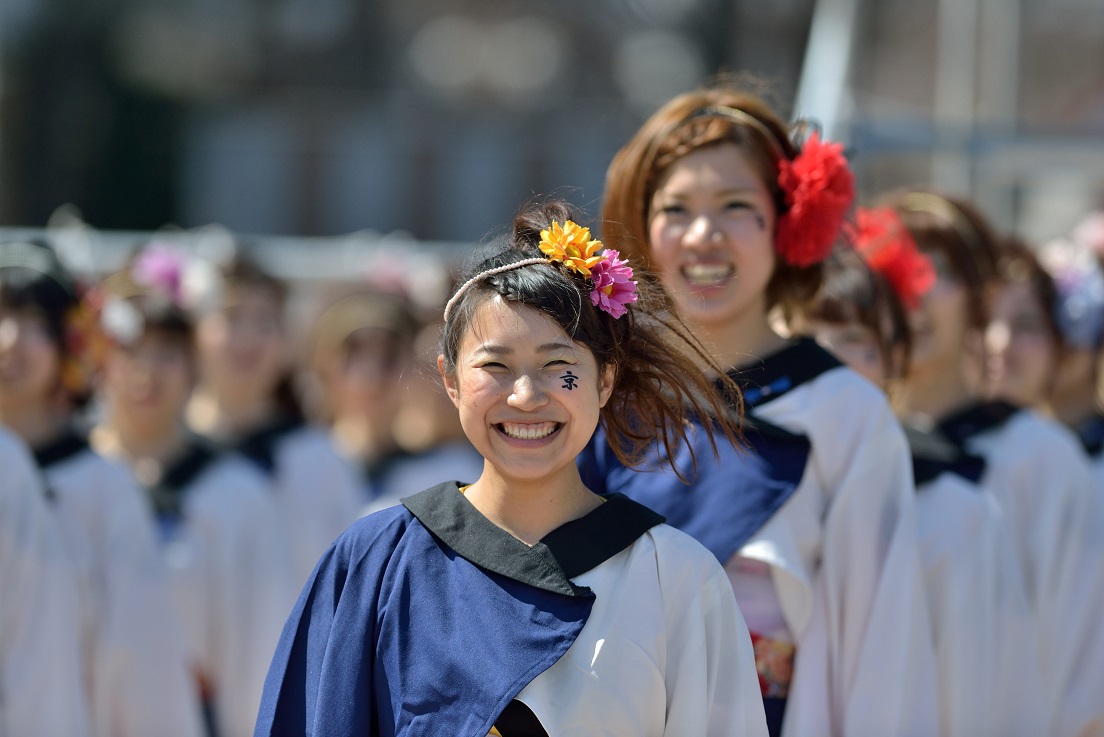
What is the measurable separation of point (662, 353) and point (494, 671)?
0.61 meters

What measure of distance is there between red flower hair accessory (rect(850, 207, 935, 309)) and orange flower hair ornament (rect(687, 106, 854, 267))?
645 mm

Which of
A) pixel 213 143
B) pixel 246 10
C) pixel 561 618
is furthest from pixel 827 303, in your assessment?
pixel 246 10

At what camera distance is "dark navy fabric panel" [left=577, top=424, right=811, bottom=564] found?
98.3 inches

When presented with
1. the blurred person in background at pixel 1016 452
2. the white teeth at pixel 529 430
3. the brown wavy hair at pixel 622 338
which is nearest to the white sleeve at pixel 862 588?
the brown wavy hair at pixel 622 338

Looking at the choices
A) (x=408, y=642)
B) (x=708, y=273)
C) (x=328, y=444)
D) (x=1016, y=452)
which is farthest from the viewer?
(x=328, y=444)

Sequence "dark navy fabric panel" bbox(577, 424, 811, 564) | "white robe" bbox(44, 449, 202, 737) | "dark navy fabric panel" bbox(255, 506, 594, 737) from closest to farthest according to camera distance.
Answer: "dark navy fabric panel" bbox(255, 506, 594, 737), "dark navy fabric panel" bbox(577, 424, 811, 564), "white robe" bbox(44, 449, 202, 737)

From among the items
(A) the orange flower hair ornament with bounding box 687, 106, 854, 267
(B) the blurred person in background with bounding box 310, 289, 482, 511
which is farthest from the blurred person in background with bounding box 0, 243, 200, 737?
(A) the orange flower hair ornament with bounding box 687, 106, 854, 267

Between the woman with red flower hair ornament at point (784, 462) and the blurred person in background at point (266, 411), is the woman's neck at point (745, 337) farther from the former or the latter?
the blurred person in background at point (266, 411)

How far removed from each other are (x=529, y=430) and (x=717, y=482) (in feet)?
2.00

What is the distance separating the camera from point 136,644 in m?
3.85

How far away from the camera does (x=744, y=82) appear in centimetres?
315

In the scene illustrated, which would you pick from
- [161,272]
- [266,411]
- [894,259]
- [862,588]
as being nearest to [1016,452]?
[894,259]

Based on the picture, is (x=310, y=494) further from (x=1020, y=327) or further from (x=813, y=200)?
(x=813, y=200)

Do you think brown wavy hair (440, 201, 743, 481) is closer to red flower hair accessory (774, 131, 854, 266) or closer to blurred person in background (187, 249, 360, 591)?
red flower hair accessory (774, 131, 854, 266)
